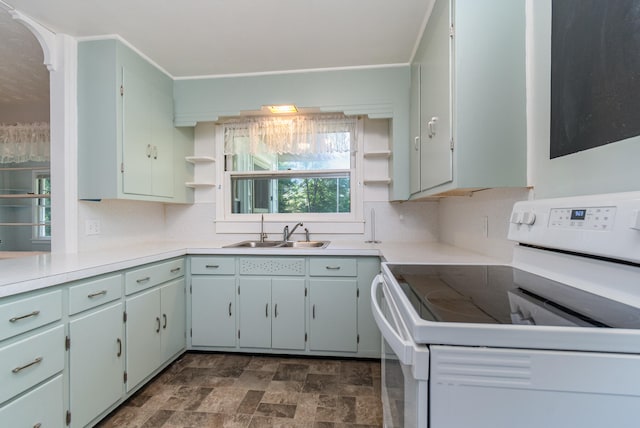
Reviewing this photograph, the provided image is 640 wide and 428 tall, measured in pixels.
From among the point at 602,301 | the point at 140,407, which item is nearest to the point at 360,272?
the point at 602,301

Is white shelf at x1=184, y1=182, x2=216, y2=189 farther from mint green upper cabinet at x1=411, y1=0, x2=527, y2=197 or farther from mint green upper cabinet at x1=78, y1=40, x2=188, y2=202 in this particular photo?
mint green upper cabinet at x1=411, y1=0, x2=527, y2=197

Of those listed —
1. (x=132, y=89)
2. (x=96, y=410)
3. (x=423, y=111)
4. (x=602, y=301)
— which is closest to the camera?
(x=602, y=301)

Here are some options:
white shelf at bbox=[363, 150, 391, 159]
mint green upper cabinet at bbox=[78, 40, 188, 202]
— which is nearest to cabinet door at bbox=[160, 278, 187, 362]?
mint green upper cabinet at bbox=[78, 40, 188, 202]

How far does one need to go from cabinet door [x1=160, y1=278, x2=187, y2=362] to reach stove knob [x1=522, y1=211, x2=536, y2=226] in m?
2.15

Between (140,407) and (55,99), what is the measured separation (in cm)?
207

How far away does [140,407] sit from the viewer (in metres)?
1.69

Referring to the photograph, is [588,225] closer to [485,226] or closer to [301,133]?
[485,226]

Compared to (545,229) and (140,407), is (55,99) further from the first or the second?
(545,229)

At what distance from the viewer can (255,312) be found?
224cm

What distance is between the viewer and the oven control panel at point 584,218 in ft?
2.60

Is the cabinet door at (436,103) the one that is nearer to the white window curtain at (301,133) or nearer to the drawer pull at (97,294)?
the white window curtain at (301,133)

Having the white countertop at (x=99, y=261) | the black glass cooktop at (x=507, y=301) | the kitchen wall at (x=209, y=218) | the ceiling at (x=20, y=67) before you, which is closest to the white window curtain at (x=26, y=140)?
the ceiling at (x=20, y=67)

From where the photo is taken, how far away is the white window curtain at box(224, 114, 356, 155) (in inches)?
106

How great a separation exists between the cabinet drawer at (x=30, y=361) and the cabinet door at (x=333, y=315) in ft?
4.71
